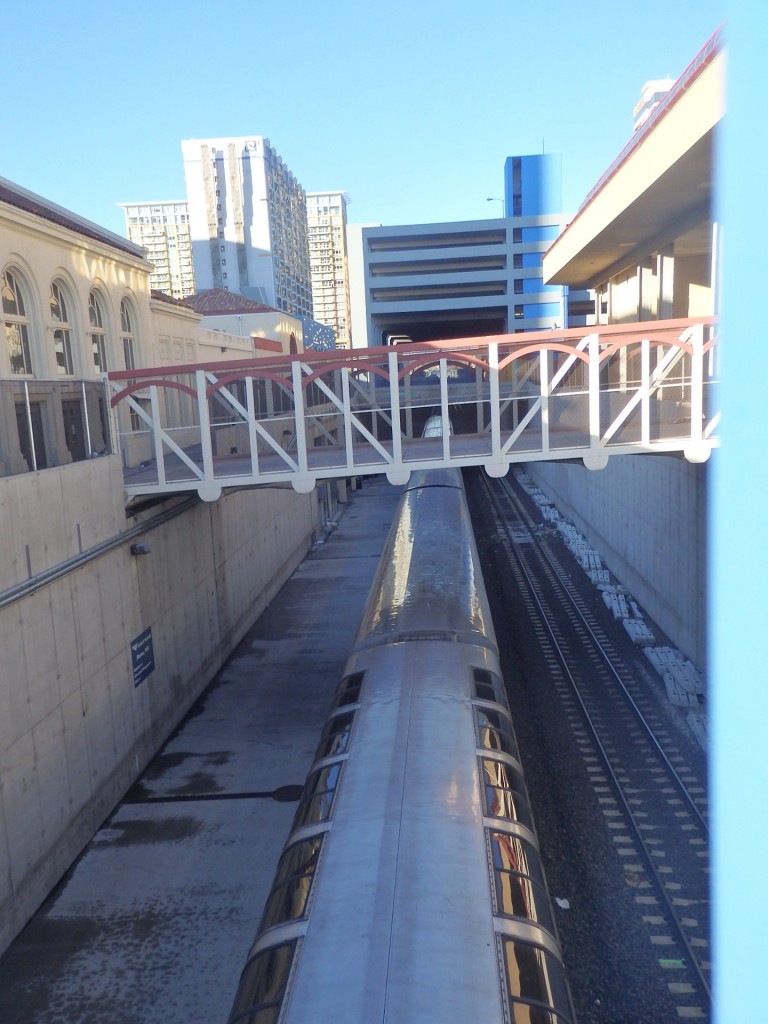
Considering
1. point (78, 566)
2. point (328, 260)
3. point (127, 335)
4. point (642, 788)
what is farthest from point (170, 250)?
point (642, 788)

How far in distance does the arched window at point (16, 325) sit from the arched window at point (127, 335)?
121 inches

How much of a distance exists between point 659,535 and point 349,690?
10045 mm

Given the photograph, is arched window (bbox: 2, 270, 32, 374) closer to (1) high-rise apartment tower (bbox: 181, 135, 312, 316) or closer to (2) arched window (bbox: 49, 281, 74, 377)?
(2) arched window (bbox: 49, 281, 74, 377)

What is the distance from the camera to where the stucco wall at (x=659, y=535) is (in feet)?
43.6

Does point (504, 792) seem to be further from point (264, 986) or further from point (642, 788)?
point (642, 788)

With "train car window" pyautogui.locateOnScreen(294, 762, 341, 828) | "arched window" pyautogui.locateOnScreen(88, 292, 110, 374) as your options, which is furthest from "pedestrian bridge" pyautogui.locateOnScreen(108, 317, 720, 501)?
"train car window" pyautogui.locateOnScreen(294, 762, 341, 828)

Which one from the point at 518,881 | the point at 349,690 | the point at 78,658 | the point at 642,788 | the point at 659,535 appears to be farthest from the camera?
→ the point at 659,535

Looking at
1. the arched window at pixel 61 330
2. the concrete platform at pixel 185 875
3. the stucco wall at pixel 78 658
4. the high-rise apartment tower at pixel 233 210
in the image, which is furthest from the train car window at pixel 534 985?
the high-rise apartment tower at pixel 233 210

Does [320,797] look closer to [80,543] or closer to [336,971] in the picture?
[336,971]

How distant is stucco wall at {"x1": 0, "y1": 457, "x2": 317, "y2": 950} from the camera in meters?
7.86

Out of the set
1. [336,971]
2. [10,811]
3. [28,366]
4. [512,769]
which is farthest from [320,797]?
[28,366]

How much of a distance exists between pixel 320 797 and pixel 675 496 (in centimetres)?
1092

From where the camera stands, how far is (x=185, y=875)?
8.71 m

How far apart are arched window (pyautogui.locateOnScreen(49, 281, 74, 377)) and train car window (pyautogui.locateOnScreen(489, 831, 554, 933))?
10490 millimetres
